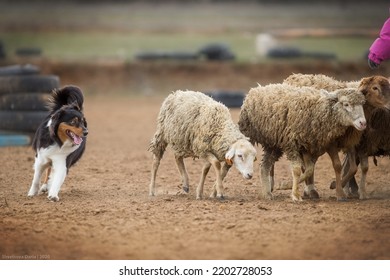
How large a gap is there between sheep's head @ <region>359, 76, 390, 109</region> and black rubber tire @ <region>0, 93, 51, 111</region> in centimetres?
845

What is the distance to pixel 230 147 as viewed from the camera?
11.2m

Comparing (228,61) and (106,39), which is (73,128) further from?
(106,39)

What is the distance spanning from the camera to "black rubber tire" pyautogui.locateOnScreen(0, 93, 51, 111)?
58.3 ft

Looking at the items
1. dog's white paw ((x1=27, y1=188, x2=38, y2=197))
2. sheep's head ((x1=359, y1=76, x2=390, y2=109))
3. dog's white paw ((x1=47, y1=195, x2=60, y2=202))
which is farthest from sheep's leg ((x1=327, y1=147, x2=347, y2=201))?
dog's white paw ((x1=27, y1=188, x2=38, y2=197))

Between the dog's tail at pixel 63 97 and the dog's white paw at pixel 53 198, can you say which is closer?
the dog's white paw at pixel 53 198

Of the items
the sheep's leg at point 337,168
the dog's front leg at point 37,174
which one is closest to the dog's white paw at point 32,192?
the dog's front leg at point 37,174

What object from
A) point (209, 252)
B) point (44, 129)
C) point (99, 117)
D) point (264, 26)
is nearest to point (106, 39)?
point (264, 26)

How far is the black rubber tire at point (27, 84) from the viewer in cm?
1778

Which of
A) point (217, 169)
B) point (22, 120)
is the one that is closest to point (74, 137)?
point (217, 169)

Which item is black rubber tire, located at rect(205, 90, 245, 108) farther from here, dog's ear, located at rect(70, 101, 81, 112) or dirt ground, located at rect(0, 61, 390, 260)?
dog's ear, located at rect(70, 101, 81, 112)

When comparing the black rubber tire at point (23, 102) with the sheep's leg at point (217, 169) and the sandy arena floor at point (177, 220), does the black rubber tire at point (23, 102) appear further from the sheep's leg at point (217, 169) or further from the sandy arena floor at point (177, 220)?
the sheep's leg at point (217, 169)

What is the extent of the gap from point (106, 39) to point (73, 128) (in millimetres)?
30348

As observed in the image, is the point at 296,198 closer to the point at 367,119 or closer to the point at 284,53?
the point at 367,119

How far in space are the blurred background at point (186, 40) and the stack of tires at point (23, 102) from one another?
43.7 feet
